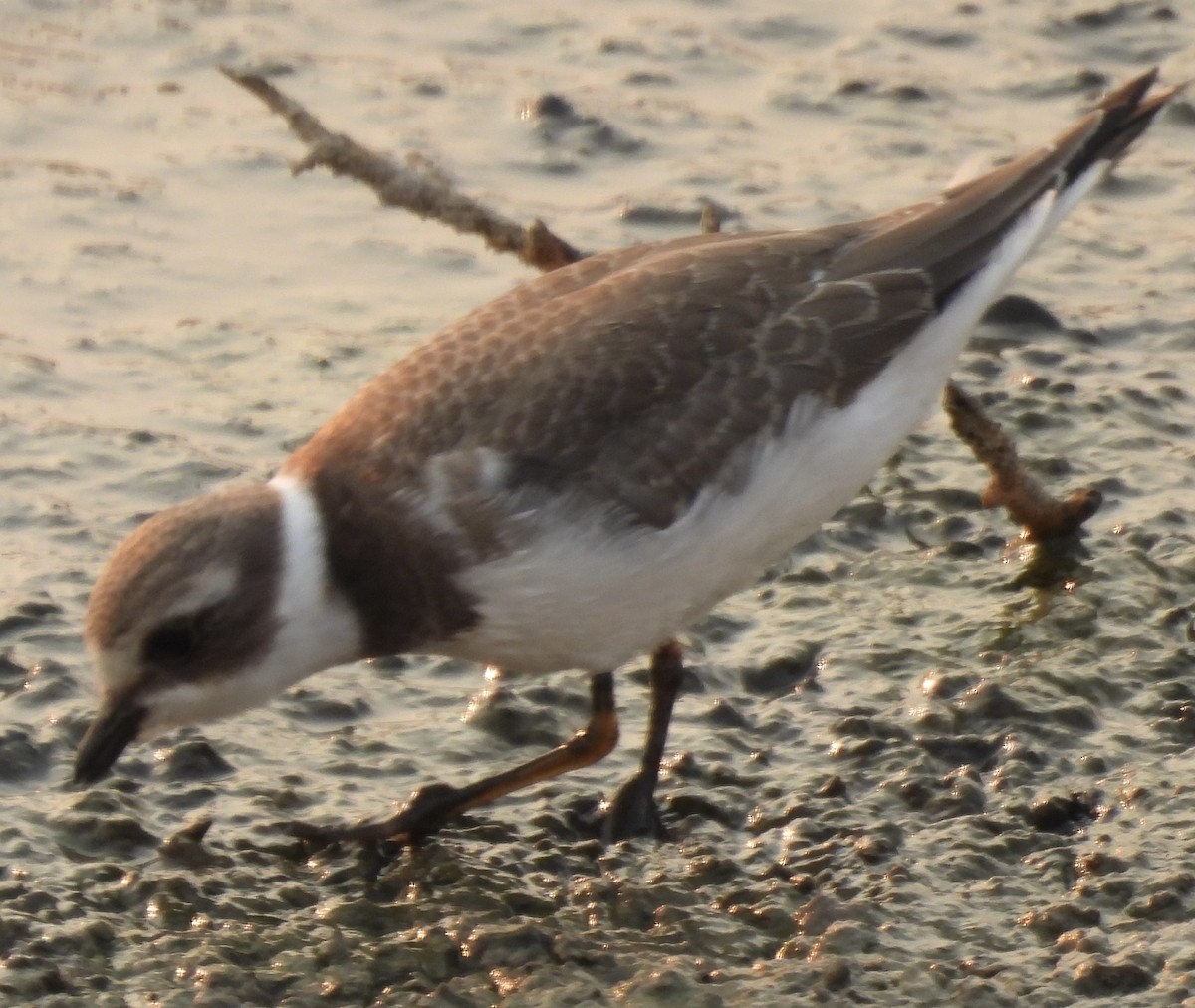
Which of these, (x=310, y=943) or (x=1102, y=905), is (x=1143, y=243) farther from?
(x=310, y=943)

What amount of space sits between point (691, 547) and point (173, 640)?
149 centimetres

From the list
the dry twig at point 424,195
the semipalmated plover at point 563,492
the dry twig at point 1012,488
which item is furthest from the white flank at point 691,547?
the dry twig at point 424,195

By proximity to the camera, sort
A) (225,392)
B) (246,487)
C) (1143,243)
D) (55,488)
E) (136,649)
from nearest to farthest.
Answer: (136,649)
(246,487)
(55,488)
(225,392)
(1143,243)

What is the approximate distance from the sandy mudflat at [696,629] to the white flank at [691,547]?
2.02 ft

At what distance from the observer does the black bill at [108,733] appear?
5.97 meters

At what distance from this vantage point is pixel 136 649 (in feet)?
19.2

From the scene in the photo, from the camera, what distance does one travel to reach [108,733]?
5977mm

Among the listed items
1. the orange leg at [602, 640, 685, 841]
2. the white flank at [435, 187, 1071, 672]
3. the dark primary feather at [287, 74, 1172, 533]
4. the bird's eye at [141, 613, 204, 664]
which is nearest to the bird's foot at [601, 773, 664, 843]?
the orange leg at [602, 640, 685, 841]

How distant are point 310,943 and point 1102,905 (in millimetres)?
2144

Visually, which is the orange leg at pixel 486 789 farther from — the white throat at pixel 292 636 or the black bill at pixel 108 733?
the black bill at pixel 108 733

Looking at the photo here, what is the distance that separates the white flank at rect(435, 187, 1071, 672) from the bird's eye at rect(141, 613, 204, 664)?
0.73 meters

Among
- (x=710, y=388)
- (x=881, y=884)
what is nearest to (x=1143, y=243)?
(x=710, y=388)

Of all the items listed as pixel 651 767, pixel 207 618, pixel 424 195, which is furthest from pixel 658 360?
pixel 424 195

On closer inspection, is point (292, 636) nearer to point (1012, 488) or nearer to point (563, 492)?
point (563, 492)
